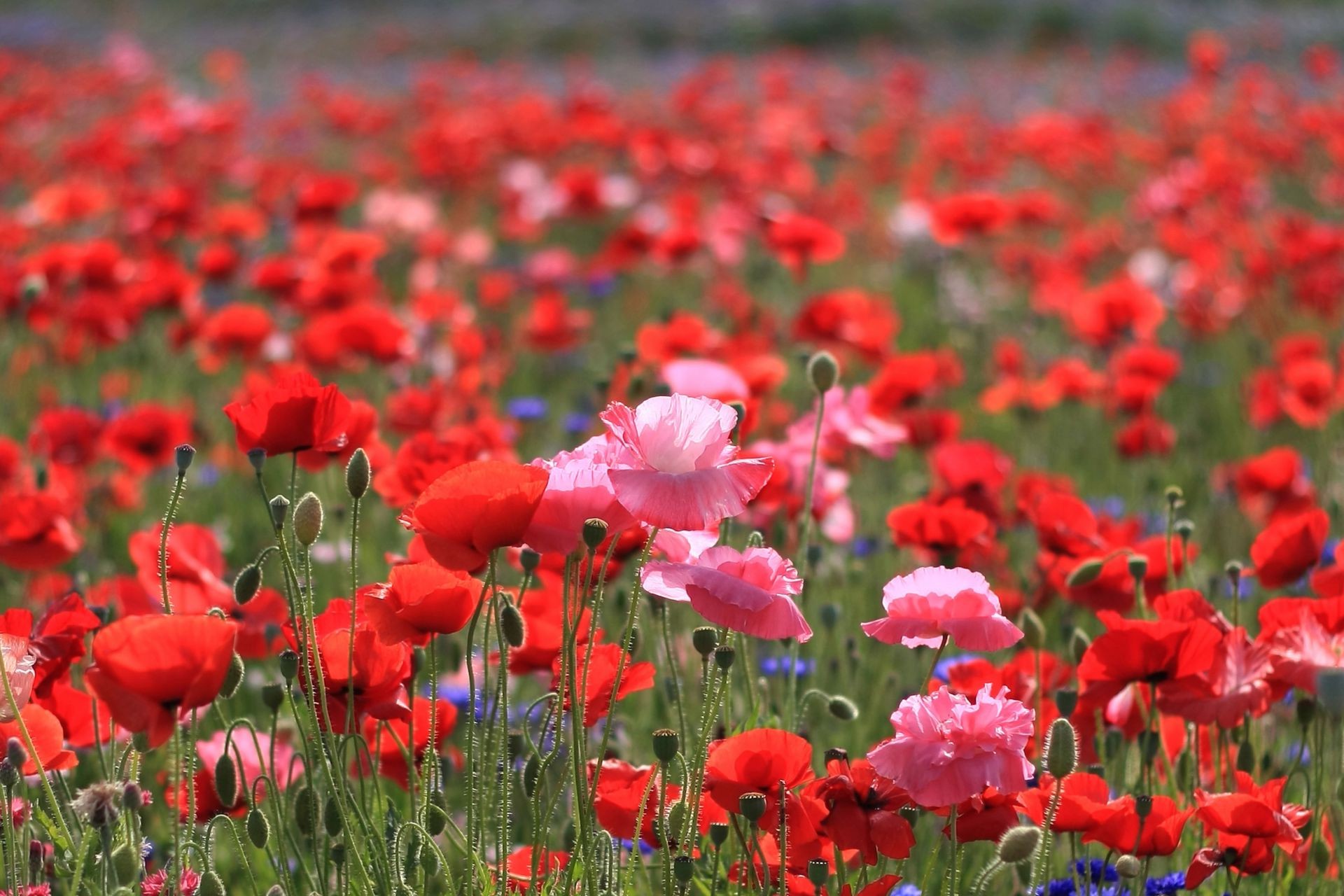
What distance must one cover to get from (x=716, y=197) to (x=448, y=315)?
3327mm

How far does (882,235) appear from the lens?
7.05 meters

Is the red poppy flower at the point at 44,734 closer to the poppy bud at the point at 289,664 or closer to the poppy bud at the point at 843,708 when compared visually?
the poppy bud at the point at 289,664

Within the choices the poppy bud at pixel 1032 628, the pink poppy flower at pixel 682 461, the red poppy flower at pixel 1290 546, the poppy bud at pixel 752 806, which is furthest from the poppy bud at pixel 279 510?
the red poppy flower at pixel 1290 546

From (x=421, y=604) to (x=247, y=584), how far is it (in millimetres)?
229

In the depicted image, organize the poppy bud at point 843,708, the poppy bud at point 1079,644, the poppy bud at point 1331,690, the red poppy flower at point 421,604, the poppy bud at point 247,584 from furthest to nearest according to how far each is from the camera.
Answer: the poppy bud at point 1079,644
the poppy bud at point 843,708
the poppy bud at point 247,584
the red poppy flower at point 421,604
the poppy bud at point 1331,690

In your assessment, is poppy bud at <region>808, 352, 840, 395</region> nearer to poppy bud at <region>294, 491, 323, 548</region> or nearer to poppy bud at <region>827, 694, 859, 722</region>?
poppy bud at <region>827, 694, 859, 722</region>

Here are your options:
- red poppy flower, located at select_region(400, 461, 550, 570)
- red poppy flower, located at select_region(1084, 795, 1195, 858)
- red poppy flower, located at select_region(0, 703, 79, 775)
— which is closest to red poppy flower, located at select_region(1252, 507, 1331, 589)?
red poppy flower, located at select_region(1084, 795, 1195, 858)

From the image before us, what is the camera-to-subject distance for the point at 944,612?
141 cm

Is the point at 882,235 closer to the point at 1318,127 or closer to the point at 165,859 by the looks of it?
the point at 1318,127

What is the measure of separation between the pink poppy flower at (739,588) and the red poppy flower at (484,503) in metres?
0.15

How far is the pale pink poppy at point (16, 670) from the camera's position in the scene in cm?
139

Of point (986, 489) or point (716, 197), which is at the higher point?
point (986, 489)

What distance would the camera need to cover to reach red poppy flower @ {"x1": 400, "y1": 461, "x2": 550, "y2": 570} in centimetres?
129

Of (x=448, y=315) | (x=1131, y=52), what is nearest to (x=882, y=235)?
(x=448, y=315)
